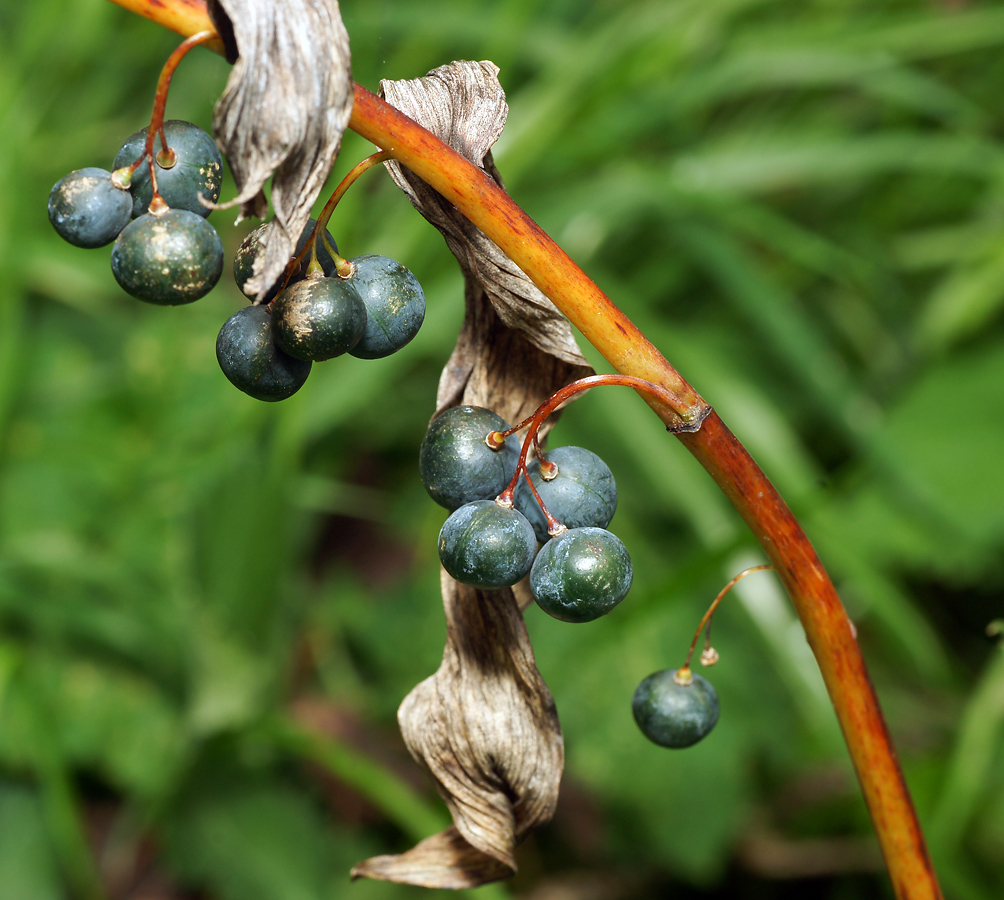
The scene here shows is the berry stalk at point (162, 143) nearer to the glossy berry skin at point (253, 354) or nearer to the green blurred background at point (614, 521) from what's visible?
the glossy berry skin at point (253, 354)

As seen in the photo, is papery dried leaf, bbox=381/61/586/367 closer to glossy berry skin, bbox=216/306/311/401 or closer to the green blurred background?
glossy berry skin, bbox=216/306/311/401

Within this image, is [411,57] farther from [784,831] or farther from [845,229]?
[784,831]

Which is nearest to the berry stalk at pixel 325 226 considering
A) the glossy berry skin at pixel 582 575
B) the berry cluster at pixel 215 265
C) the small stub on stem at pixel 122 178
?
the berry cluster at pixel 215 265

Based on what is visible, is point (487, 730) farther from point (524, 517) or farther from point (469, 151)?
point (469, 151)

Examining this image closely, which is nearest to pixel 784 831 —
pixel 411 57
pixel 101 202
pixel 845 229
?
pixel 845 229

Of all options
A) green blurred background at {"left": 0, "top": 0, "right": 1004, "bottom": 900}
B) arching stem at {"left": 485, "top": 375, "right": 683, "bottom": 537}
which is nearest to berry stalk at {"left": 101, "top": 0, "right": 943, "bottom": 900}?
arching stem at {"left": 485, "top": 375, "right": 683, "bottom": 537}

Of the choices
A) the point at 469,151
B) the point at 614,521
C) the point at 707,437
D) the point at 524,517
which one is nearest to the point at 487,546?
the point at 524,517
